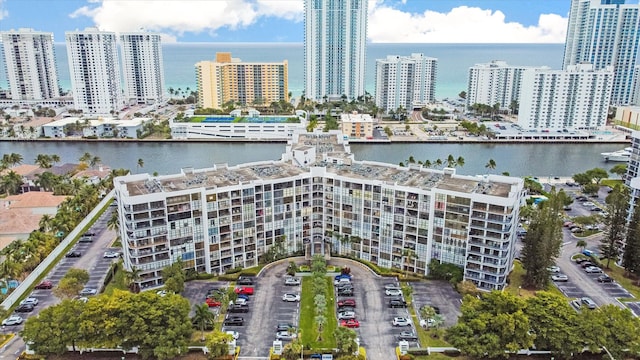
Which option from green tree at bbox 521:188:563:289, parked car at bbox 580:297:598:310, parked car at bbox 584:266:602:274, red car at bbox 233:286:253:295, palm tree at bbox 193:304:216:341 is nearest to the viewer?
palm tree at bbox 193:304:216:341


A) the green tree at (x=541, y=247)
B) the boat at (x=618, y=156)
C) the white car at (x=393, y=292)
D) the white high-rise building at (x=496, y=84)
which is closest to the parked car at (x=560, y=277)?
the green tree at (x=541, y=247)

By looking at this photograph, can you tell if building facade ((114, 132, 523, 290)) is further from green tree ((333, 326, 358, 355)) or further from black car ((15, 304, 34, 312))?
green tree ((333, 326, 358, 355))

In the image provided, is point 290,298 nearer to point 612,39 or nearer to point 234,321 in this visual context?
point 234,321

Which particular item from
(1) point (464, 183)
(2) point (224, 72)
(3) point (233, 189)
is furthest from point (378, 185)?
(2) point (224, 72)

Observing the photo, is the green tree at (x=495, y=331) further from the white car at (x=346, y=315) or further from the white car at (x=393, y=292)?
the white car at (x=393, y=292)

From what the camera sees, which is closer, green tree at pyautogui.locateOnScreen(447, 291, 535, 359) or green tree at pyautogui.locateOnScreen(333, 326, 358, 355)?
green tree at pyautogui.locateOnScreen(447, 291, 535, 359)

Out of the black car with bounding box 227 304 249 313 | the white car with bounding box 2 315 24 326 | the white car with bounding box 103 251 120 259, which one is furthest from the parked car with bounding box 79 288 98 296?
the black car with bounding box 227 304 249 313
